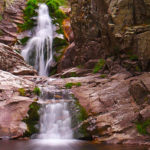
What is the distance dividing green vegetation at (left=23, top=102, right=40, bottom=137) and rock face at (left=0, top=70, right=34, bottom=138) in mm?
172

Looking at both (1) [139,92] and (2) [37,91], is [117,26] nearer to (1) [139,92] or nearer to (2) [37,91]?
(1) [139,92]

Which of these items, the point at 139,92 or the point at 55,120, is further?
the point at 55,120

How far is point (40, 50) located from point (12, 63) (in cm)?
504

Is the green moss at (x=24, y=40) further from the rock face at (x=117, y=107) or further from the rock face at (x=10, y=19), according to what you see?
the rock face at (x=117, y=107)

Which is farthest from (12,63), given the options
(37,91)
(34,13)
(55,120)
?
(34,13)

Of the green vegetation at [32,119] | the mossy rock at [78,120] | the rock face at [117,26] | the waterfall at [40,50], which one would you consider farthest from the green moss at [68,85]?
the waterfall at [40,50]

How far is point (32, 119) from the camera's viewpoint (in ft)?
28.7

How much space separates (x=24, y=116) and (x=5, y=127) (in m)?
0.92

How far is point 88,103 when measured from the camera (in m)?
9.27

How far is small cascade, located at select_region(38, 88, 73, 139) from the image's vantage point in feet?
26.8

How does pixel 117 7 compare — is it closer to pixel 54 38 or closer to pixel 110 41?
pixel 110 41

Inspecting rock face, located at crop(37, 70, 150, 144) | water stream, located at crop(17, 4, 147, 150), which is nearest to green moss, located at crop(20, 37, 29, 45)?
water stream, located at crop(17, 4, 147, 150)

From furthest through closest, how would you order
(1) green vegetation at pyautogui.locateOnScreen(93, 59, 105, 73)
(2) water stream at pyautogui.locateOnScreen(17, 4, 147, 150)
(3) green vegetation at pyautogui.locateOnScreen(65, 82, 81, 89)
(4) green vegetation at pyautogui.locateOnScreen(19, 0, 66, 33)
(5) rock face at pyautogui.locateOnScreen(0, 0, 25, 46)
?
(4) green vegetation at pyautogui.locateOnScreen(19, 0, 66, 33)
(5) rock face at pyautogui.locateOnScreen(0, 0, 25, 46)
(1) green vegetation at pyautogui.locateOnScreen(93, 59, 105, 73)
(3) green vegetation at pyautogui.locateOnScreen(65, 82, 81, 89)
(2) water stream at pyautogui.locateOnScreen(17, 4, 147, 150)

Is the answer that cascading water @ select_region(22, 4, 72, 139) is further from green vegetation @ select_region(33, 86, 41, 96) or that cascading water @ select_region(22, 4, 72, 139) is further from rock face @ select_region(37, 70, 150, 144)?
rock face @ select_region(37, 70, 150, 144)
